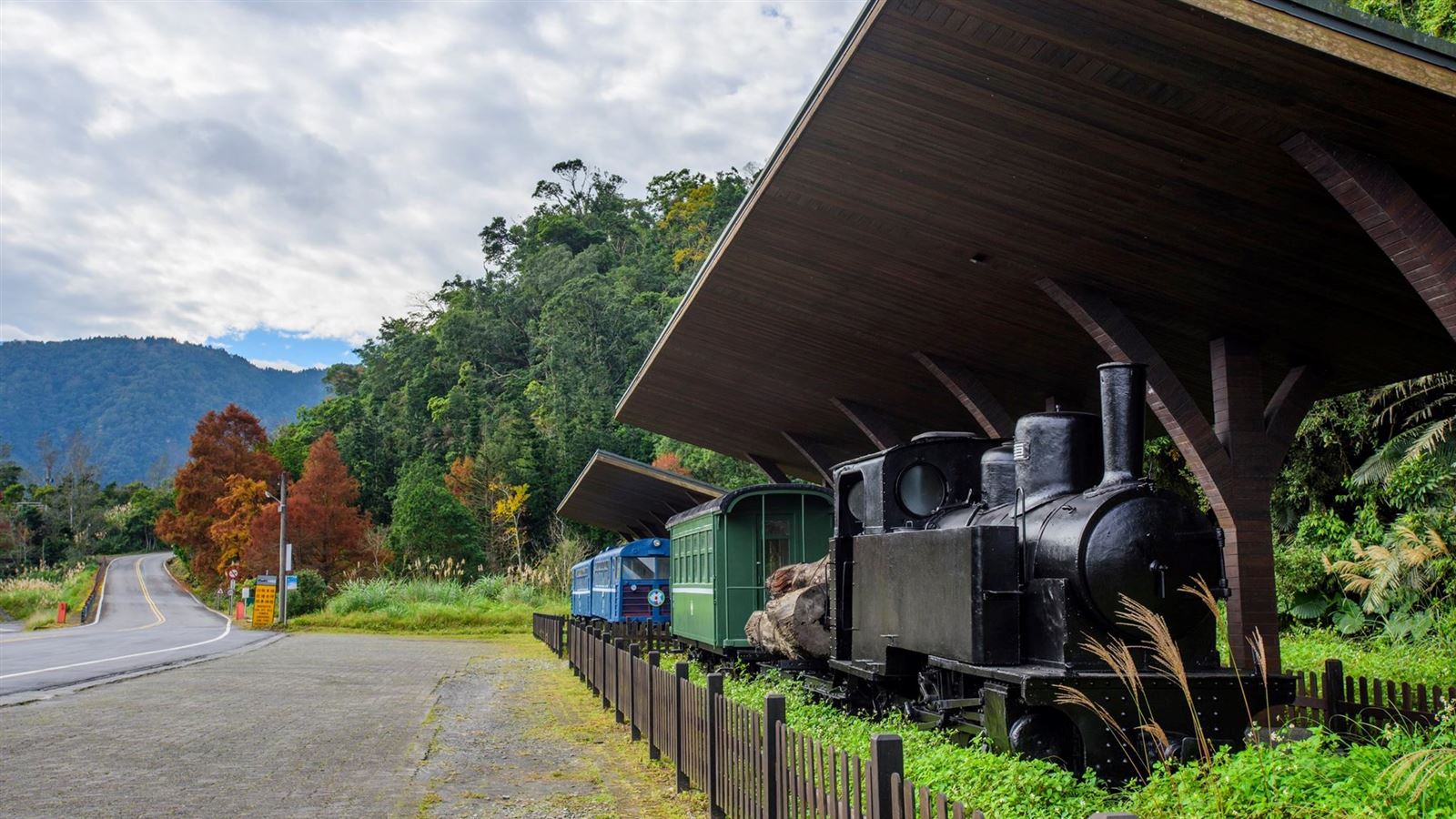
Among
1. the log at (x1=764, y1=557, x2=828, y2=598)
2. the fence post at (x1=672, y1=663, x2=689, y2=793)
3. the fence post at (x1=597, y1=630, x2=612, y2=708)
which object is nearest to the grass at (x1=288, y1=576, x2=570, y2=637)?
the fence post at (x1=597, y1=630, x2=612, y2=708)

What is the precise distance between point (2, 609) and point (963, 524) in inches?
2308

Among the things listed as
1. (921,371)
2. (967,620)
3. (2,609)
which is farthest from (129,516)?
(967,620)

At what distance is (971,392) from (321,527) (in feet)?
134

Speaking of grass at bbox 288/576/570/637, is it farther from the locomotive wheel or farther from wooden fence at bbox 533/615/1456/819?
the locomotive wheel

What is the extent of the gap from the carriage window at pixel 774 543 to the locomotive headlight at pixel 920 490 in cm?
587

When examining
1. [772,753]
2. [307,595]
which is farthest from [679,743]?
[307,595]

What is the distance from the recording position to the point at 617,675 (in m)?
12.4

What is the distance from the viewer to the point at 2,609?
5384cm

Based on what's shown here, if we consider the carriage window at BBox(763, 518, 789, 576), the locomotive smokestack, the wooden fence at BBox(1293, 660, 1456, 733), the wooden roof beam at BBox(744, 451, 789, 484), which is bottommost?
the wooden fence at BBox(1293, 660, 1456, 733)

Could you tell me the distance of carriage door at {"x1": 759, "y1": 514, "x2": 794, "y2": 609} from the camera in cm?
1512

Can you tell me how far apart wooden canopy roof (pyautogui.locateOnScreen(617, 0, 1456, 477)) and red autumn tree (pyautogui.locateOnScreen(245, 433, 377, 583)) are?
36525 mm

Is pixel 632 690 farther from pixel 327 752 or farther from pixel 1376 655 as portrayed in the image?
pixel 1376 655

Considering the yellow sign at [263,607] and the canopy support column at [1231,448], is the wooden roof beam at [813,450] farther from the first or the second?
the yellow sign at [263,607]

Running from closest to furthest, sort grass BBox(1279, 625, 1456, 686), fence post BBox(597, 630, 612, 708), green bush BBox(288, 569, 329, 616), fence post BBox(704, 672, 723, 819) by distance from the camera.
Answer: fence post BBox(704, 672, 723, 819) < fence post BBox(597, 630, 612, 708) < grass BBox(1279, 625, 1456, 686) < green bush BBox(288, 569, 329, 616)
